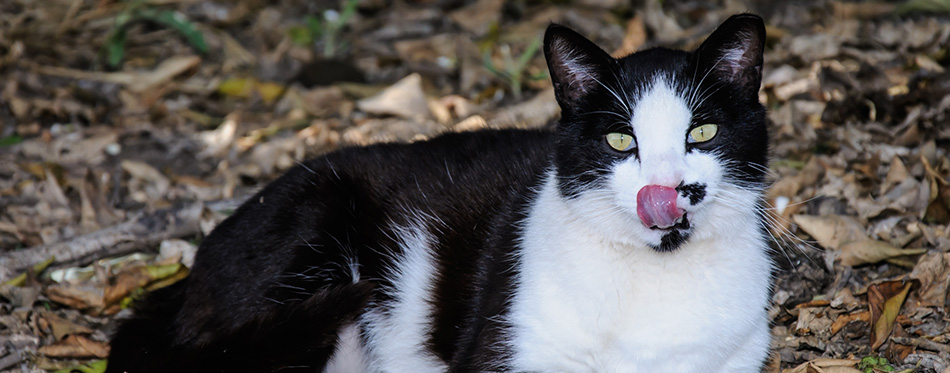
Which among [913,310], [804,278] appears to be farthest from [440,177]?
[913,310]

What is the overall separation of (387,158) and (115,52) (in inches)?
132

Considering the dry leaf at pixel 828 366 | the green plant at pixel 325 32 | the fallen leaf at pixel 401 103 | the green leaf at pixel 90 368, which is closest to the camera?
the dry leaf at pixel 828 366

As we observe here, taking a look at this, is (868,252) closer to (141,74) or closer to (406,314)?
(406,314)

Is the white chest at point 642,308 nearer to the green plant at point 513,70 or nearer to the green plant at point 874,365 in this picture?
the green plant at point 874,365

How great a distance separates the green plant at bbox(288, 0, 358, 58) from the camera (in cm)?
554

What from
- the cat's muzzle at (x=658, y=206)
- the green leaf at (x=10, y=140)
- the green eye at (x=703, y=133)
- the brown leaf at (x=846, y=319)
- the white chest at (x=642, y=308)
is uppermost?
the green eye at (x=703, y=133)

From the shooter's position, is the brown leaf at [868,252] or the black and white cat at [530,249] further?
the brown leaf at [868,252]

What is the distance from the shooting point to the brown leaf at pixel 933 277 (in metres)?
2.76

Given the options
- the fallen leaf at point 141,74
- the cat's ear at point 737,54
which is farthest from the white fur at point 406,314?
the fallen leaf at point 141,74

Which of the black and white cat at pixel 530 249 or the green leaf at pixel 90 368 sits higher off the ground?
Answer: the black and white cat at pixel 530 249

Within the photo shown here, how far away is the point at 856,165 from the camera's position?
11.9 ft

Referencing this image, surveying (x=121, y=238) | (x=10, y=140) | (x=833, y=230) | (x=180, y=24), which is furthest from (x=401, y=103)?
(x=833, y=230)

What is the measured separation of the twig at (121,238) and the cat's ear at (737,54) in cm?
230

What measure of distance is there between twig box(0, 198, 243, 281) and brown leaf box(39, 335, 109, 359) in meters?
0.51
